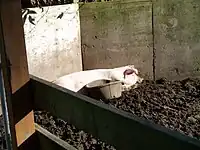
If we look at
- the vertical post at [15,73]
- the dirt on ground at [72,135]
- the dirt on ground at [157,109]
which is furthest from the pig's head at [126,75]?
the vertical post at [15,73]

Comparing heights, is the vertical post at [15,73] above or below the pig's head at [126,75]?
above

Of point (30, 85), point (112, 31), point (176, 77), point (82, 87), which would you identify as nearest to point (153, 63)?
point (176, 77)

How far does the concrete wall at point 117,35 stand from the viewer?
160 inches

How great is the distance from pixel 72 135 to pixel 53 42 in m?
1.23

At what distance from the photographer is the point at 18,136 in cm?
142

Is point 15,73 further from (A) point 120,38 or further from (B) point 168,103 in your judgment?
(A) point 120,38

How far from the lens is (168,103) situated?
3605 millimetres

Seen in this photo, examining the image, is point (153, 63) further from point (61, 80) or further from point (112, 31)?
point (61, 80)

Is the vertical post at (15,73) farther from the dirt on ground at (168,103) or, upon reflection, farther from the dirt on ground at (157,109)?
the dirt on ground at (168,103)

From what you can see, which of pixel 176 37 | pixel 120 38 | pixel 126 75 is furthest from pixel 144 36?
pixel 126 75

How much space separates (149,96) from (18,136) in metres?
2.56

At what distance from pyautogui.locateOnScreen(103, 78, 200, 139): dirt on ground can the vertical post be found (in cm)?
168

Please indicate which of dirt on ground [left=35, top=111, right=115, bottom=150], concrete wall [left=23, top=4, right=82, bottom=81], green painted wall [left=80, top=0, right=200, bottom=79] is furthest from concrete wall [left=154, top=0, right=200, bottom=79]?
dirt on ground [left=35, top=111, right=115, bottom=150]

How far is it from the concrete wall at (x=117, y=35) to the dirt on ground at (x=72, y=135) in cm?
107
